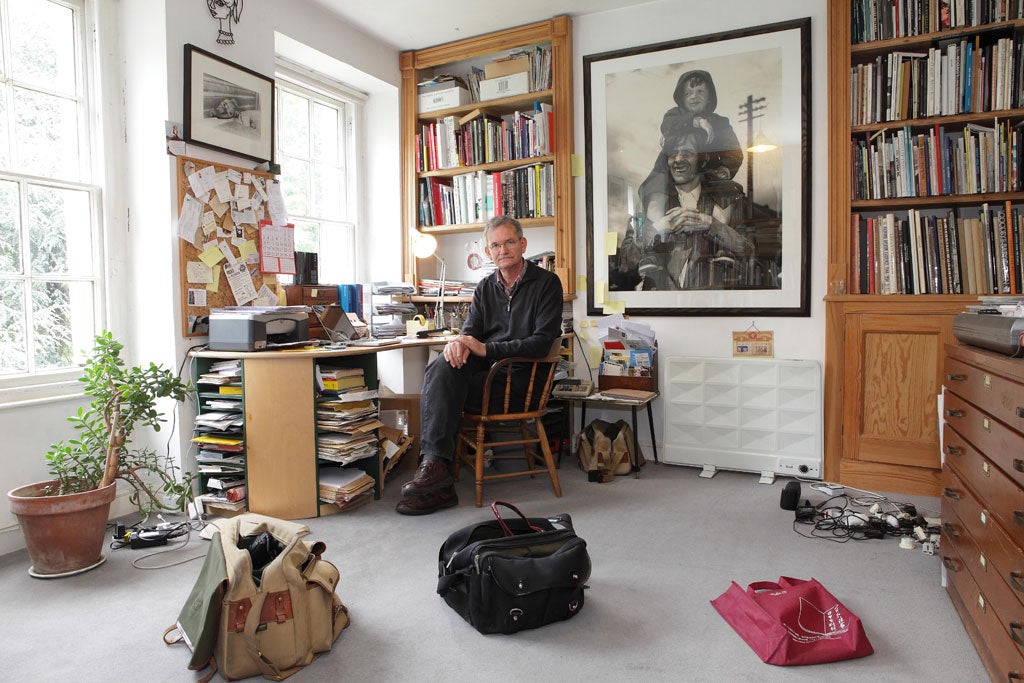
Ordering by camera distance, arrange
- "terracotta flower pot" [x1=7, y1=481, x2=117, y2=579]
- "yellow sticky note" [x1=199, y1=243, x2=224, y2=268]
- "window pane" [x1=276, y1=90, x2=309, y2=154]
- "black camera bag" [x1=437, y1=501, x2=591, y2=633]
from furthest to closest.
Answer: "window pane" [x1=276, y1=90, x2=309, y2=154] → "yellow sticky note" [x1=199, y1=243, x2=224, y2=268] → "terracotta flower pot" [x1=7, y1=481, x2=117, y2=579] → "black camera bag" [x1=437, y1=501, x2=591, y2=633]

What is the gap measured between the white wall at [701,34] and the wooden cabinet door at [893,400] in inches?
10.8

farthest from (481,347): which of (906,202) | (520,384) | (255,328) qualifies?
(906,202)

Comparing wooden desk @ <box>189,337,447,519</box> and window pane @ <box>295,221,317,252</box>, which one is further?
window pane @ <box>295,221,317,252</box>

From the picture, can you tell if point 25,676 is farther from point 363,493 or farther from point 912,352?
point 912,352

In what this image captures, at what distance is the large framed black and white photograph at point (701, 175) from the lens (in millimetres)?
3383

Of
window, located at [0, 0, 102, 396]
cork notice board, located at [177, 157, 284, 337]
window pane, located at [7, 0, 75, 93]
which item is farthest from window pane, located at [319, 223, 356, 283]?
window pane, located at [7, 0, 75, 93]

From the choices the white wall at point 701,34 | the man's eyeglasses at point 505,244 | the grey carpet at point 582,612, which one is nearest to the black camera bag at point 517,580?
the grey carpet at point 582,612

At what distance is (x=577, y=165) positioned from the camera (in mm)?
3867

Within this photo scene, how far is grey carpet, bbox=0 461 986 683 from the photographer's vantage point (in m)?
1.66

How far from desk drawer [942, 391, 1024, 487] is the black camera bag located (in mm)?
1089

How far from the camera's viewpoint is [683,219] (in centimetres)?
363

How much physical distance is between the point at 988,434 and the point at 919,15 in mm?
2302

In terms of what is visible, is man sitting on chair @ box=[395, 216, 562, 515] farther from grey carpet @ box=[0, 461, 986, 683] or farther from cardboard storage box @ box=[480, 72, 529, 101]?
cardboard storage box @ box=[480, 72, 529, 101]

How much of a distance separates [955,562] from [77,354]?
3.37m
